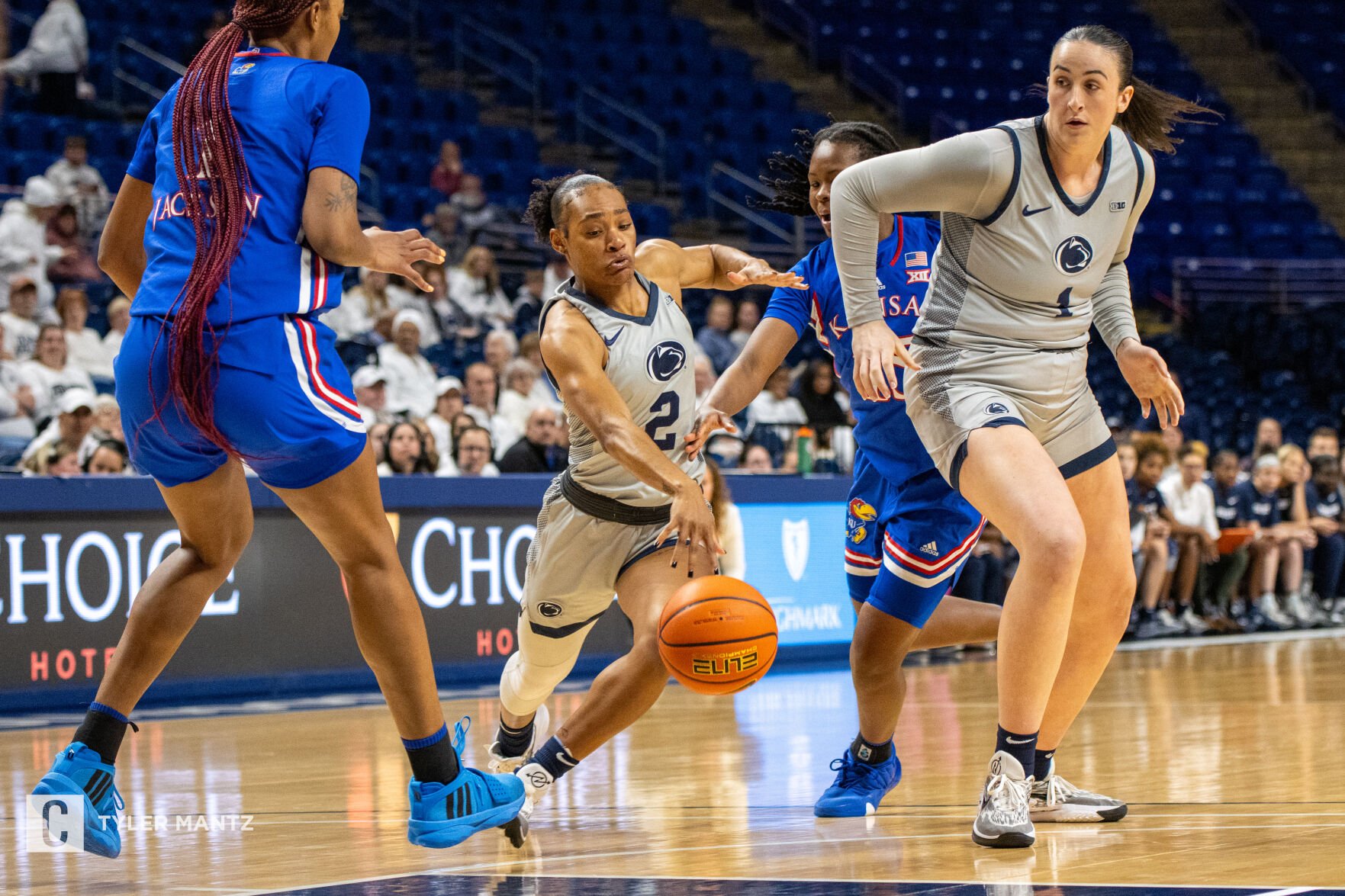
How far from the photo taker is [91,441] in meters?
9.32

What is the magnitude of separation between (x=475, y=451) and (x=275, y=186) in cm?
689

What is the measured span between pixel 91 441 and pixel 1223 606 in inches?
360

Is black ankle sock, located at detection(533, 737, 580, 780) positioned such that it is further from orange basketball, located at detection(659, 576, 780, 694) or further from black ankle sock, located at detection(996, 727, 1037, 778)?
black ankle sock, located at detection(996, 727, 1037, 778)

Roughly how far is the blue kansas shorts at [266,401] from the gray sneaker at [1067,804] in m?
2.05

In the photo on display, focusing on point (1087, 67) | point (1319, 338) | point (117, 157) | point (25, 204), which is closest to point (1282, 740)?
point (1087, 67)

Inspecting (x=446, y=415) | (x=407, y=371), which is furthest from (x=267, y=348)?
(x=407, y=371)

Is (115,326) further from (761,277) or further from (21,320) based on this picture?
(761,277)

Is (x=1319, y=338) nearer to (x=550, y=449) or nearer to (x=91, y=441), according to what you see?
(x=550, y=449)

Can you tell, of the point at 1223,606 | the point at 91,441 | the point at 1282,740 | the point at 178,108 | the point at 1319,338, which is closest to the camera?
the point at 178,108

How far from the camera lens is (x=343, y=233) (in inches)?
140

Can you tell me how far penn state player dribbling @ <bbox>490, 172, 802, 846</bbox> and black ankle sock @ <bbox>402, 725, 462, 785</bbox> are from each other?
69cm

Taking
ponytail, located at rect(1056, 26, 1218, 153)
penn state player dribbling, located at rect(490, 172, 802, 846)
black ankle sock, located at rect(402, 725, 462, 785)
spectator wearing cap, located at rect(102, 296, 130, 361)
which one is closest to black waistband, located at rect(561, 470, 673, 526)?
penn state player dribbling, located at rect(490, 172, 802, 846)

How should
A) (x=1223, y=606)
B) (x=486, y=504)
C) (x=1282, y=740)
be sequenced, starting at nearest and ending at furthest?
(x=1282, y=740) < (x=486, y=504) < (x=1223, y=606)

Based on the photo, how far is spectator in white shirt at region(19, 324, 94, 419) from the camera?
9.80m
